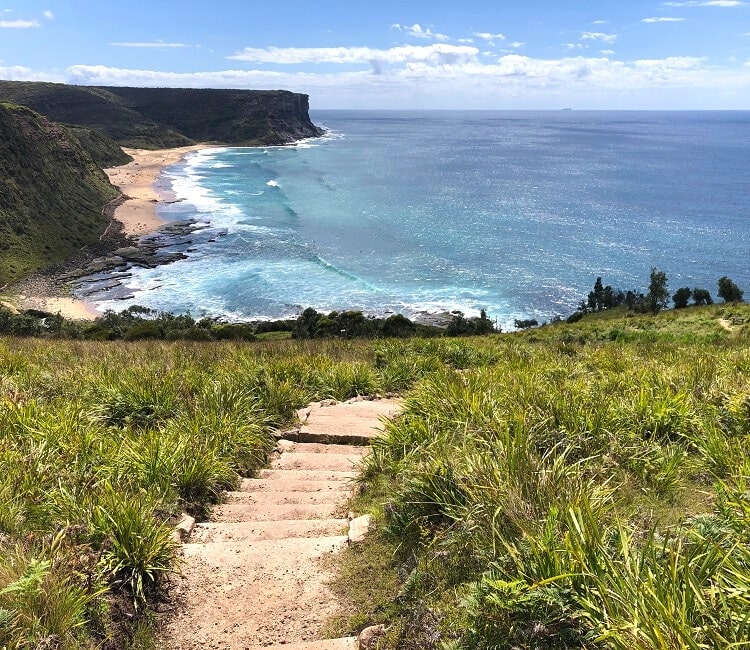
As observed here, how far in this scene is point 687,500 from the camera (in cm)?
427

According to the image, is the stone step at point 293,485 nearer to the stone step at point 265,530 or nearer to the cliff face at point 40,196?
the stone step at point 265,530

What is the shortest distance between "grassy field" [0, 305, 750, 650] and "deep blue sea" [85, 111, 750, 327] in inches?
1608

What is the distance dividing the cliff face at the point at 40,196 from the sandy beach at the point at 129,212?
3570 millimetres

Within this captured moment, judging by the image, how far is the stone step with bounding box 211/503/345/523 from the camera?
5379 mm

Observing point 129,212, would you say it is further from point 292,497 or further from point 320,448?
point 292,497

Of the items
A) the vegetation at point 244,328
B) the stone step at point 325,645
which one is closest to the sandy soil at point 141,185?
the vegetation at point 244,328

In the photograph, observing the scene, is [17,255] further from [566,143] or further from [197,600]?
[566,143]

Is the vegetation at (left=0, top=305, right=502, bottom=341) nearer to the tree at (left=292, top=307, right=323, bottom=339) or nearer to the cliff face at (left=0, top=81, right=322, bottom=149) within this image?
the tree at (left=292, top=307, right=323, bottom=339)

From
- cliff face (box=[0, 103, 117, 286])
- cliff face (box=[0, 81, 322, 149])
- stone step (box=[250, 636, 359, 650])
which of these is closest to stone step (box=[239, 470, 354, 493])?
stone step (box=[250, 636, 359, 650])

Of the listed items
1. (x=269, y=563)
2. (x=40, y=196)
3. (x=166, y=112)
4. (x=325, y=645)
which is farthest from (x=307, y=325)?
(x=166, y=112)

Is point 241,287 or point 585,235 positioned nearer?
point 241,287

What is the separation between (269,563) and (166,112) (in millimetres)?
208928

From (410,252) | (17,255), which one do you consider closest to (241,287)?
(410,252)

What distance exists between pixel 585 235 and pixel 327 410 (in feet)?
239
